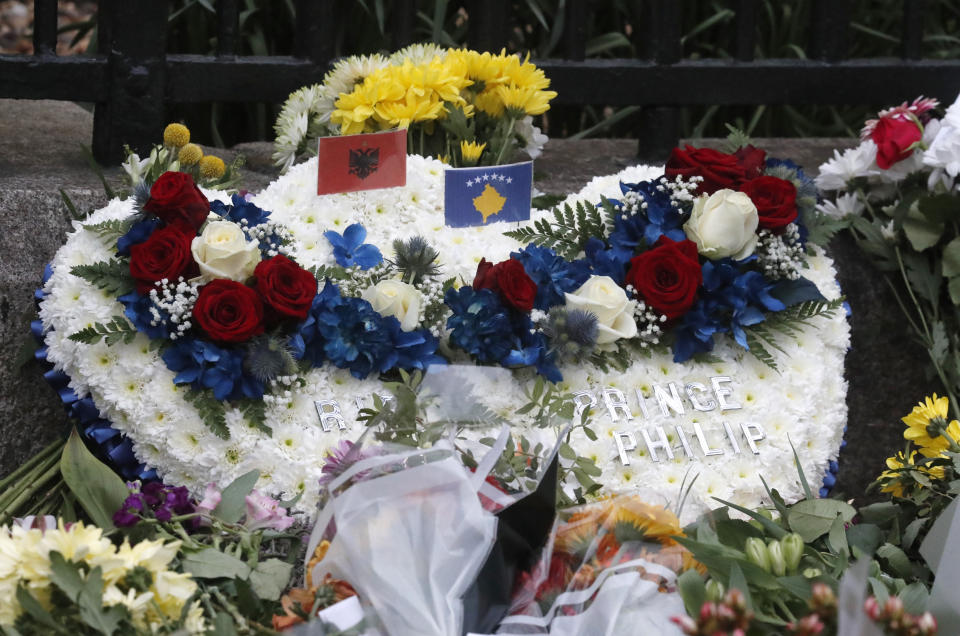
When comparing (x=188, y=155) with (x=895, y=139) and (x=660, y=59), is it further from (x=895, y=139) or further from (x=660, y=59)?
(x=895, y=139)

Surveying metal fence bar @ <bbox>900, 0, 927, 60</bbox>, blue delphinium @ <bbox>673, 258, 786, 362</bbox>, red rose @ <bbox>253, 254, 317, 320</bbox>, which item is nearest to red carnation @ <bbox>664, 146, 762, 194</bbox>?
blue delphinium @ <bbox>673, 258, 786, 362</bbox>

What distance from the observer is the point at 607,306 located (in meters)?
1.65

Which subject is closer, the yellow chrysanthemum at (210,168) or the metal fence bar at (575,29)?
the yellow chrysanthemum at (210,168)

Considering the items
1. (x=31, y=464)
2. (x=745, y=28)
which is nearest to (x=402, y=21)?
(x=745, y=28)

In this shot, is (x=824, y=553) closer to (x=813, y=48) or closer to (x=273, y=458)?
(x=273, y=458)

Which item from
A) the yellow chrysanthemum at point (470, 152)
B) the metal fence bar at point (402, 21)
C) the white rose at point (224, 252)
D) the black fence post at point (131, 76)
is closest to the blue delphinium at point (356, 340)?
the white rose at point (224, 252)

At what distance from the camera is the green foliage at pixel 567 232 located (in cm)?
184

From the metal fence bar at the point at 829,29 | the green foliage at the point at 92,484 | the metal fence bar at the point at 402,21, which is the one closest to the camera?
the green foliage at the point at 92,484

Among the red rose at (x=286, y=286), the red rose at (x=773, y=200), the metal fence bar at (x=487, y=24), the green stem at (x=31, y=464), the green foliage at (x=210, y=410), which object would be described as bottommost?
the green stem at (x=31, y=464)

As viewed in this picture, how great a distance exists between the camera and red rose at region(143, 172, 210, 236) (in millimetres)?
1655

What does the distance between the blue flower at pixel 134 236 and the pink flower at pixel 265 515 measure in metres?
0.47

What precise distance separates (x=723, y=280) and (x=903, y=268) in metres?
0.65

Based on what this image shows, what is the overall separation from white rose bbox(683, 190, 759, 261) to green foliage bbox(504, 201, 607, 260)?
17 centimetres

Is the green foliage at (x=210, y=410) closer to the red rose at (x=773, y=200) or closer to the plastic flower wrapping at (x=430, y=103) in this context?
the plastic flower wrapping at (x=430, y=103)
